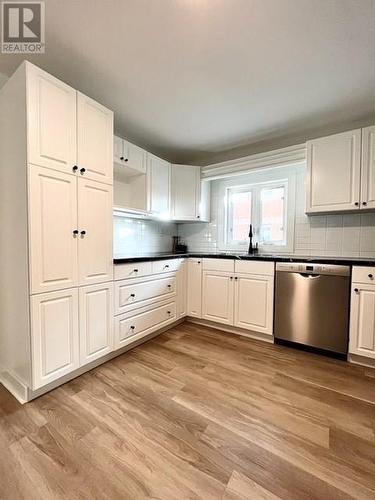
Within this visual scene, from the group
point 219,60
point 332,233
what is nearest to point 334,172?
point 332,233

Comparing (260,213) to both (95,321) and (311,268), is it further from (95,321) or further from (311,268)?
(95,321)

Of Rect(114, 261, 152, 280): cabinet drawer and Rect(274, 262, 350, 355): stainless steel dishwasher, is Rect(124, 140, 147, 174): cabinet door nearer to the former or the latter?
Rect(114, 261, 152, 280): cabinet drawer

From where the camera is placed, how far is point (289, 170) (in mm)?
2811

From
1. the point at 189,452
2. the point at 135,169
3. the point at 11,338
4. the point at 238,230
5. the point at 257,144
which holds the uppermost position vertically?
the point at 257,144

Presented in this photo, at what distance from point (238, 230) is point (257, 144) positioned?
3.82 feet

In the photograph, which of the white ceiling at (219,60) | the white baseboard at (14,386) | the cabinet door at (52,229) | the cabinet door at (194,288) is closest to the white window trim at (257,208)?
the white ceiling at (219,60)

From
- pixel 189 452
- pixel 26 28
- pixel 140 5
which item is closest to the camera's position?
pixel 189 452

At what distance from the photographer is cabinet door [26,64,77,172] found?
4.60 ft

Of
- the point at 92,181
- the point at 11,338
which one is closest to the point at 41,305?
the point at 11,338

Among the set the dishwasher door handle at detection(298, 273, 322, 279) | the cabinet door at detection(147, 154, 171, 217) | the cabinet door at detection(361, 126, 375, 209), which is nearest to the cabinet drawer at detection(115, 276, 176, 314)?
the cabinet door at detection(147, 154, 171, 217)

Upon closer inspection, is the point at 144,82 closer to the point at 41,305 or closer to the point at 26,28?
the point at 26,28

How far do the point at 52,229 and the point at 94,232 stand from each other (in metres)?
0.33

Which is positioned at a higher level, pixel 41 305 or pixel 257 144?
pixel 257 144

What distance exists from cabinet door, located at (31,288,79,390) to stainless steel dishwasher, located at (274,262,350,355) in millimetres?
1922
